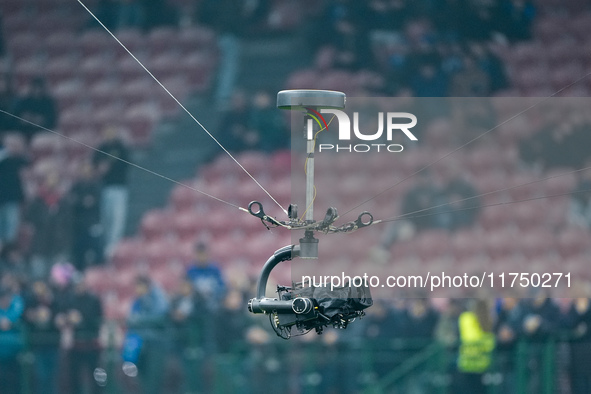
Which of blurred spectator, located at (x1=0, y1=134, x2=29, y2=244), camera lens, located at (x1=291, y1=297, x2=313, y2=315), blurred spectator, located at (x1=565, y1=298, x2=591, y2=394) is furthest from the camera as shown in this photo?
blurred spectator, located at (x1=0, y1=134, x2=29, y2=244)

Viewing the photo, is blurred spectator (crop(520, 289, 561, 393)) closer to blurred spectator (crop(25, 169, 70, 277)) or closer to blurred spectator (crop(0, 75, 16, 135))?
blurred spectator (crop(25, 169, 70, 277))

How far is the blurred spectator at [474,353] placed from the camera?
1445 centimetres

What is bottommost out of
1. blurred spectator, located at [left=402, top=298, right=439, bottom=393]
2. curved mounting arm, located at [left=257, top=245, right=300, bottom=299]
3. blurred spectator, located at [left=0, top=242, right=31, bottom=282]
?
curved mounting arm, located at [left=257, top=245, right=300, bottom=299]

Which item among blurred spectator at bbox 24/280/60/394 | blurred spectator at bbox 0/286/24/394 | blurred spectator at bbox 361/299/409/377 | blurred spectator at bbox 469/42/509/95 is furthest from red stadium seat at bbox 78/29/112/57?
blurred spectator at bbox 361/299/409/377

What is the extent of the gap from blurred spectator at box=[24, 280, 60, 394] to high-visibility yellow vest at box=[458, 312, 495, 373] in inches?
217

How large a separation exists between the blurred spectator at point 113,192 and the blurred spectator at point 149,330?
1.27 m

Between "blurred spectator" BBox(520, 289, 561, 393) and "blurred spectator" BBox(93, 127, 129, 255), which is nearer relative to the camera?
"blurred spectator" BBox(520, 289, 561, 393)

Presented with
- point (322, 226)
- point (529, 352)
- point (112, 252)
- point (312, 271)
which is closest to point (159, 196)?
point (112, 252)

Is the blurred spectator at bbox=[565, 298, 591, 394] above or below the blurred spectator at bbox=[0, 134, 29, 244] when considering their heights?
below

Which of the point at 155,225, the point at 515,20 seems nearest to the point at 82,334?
the point at 155,225

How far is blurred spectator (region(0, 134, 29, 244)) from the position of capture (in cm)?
1703

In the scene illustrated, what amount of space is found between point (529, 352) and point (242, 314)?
12.5 feet

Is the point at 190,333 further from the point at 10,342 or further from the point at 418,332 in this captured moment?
the point at 418,332

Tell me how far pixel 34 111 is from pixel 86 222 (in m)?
2.24
